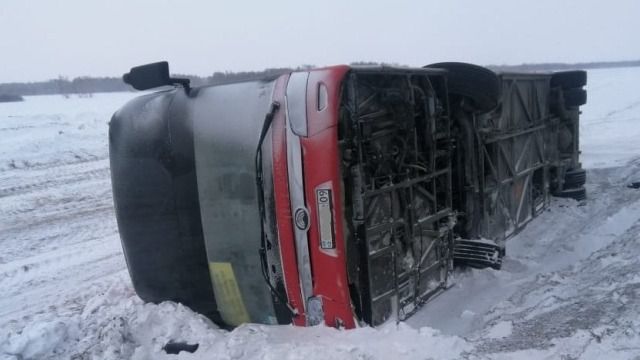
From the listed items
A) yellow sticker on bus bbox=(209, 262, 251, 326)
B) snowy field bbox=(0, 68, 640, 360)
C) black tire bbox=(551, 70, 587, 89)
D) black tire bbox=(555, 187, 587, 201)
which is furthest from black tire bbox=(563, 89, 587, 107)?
yellow sticker on bus bbox=(209, 262, 251, 326)

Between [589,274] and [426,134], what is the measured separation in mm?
2174

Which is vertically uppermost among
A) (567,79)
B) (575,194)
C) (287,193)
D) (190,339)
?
(567,79)

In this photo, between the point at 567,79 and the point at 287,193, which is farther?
the point at 567,79

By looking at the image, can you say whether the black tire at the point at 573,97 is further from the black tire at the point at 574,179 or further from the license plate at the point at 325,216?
the license plate at the point at 325,216

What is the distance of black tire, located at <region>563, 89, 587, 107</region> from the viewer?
8.21 meters

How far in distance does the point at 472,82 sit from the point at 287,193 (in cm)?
266

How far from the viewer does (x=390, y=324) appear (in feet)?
12.1

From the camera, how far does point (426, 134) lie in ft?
14.5

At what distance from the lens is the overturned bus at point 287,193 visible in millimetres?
3387

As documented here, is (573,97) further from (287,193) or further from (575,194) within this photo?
(287,193)

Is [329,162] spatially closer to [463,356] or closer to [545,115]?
[463,356]

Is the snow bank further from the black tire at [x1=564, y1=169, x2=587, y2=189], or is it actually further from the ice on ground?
the black tire at [x1=564, y1=169, x2=587, y2=189]

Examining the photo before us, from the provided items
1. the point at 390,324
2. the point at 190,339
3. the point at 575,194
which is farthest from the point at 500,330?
the point at 575,194

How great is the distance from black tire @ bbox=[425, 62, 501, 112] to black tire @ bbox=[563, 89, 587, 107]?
3656mm
